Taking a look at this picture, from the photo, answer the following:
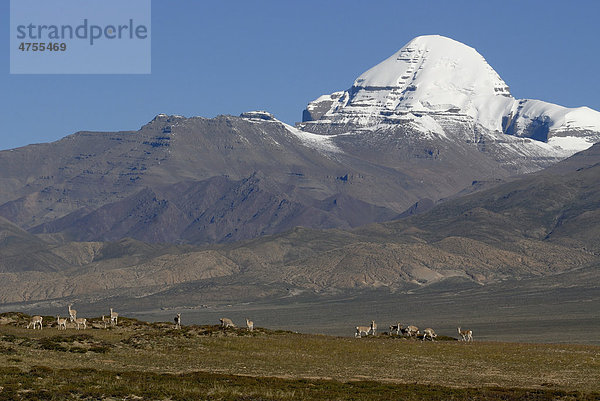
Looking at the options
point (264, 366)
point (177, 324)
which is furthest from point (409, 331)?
point (264, 366)

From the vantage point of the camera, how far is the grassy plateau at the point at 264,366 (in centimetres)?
6344

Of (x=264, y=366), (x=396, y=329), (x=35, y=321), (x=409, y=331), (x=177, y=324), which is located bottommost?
(x=264, y=366)

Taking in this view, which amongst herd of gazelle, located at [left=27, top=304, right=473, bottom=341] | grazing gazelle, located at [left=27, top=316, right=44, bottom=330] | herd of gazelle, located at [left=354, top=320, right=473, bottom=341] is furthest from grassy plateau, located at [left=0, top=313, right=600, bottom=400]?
herd of gazelle, located at [left=354, top=320, right=473, bottom=341]

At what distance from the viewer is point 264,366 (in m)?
77.3

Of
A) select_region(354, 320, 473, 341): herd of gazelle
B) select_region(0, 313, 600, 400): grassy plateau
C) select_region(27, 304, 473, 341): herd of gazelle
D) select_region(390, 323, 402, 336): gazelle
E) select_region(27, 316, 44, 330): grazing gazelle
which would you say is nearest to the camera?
select_region(0, 313, 600, 400): grassy plateau

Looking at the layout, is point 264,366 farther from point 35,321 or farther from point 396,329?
point 396,329

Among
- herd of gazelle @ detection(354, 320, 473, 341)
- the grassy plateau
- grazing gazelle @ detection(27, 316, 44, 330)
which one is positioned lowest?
the grassy plateau

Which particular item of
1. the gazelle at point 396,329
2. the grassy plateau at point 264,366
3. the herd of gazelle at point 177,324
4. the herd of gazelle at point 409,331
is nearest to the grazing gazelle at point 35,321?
the herd of gazelle at point 177,324

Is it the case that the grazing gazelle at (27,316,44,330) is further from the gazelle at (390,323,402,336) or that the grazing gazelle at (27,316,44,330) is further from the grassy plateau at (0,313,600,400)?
the gazelle at (390,323,402,336)

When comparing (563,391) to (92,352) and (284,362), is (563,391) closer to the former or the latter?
(284,362)

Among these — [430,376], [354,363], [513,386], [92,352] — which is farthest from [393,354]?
[92,352]

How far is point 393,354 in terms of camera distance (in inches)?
3369

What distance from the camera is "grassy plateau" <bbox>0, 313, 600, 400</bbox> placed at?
63438mm

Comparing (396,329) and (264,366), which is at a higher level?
(396,329)
